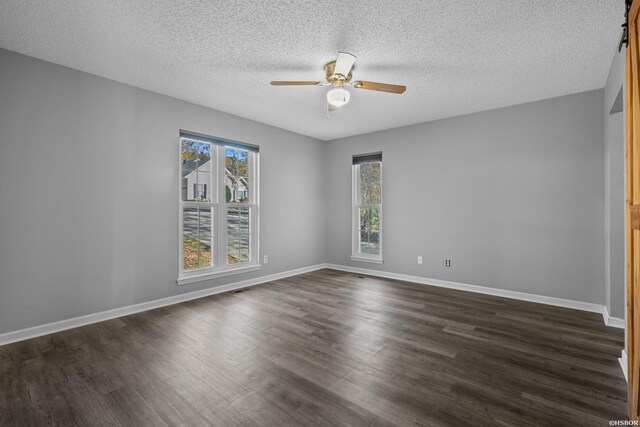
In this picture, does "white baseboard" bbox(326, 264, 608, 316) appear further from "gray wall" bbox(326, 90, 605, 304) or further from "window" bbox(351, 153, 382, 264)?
"window" bbox(351, 153, 382, 264)

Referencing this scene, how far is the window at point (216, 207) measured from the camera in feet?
13.1

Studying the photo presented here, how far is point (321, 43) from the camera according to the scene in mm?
2525

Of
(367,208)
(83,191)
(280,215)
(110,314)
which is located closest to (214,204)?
(280,215)

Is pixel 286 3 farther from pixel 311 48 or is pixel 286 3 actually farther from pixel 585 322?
pixel 585 322

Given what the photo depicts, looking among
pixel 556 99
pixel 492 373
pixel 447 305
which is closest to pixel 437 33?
pixel 556 99

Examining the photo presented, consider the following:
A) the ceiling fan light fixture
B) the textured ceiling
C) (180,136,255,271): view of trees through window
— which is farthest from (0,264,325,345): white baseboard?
the ceiling fan light fixture

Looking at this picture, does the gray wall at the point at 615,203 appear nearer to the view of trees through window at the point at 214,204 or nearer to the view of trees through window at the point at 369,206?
the view of trees through window at the point at 369,206

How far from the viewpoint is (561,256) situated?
3.67 m

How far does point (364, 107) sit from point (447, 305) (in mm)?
2932

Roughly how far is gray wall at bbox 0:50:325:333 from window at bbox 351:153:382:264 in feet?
8.85

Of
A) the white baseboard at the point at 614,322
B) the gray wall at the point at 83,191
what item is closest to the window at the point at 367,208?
the gray wall at the point at 83,191

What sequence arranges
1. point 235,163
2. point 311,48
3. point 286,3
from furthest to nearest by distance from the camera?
point 235,163 → point 311,48 → point 286,3

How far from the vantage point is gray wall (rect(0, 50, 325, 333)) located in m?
2.67

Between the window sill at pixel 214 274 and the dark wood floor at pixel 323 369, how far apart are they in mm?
513
